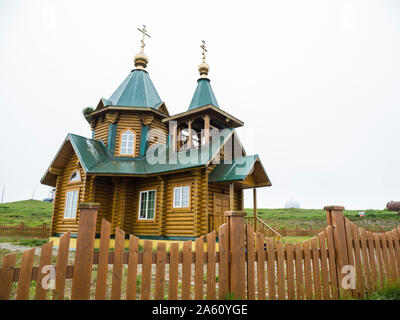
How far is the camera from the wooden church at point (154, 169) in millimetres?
11828

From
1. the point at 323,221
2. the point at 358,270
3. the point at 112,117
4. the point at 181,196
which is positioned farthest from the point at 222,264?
the point at 323,221

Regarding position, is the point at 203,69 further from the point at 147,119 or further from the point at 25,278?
the point at 25,278

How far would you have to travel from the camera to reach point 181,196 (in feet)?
40.3

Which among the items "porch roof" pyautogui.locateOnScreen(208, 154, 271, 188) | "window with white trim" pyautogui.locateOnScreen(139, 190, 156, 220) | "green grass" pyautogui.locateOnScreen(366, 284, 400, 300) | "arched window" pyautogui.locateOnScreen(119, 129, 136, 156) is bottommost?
"green grass" pyautogui.locateOnScreen(366, 284, 400, 300)

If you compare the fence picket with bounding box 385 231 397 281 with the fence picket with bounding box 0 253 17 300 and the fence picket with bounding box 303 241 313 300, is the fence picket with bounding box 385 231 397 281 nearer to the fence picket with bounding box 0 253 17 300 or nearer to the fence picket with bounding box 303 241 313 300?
the fence picket with bounding box 303 241 313 300

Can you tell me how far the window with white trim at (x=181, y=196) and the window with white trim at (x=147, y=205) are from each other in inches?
59.8

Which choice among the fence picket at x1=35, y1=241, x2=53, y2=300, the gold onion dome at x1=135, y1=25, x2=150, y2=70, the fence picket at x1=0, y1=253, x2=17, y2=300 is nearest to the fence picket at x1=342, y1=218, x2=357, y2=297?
the fence picket at x1=35, y1=241, x2=53, y2=300

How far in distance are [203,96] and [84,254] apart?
47.0 ft

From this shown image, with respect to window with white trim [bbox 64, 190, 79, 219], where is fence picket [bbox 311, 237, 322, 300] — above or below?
below

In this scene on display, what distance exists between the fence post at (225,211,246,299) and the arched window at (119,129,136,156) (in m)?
13.0

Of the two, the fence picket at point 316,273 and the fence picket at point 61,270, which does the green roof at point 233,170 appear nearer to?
the fence picket at point 316,273

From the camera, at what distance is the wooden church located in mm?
11828

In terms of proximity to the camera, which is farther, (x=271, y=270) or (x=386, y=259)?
(x=386, y=259)
